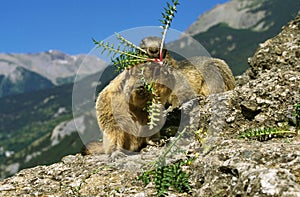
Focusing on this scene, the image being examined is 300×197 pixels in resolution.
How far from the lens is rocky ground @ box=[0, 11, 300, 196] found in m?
4.60

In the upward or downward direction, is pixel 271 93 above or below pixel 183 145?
above

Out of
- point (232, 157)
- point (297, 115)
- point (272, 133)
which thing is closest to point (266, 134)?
point (272, 133)

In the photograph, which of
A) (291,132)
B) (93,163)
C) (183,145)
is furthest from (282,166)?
(93,163)

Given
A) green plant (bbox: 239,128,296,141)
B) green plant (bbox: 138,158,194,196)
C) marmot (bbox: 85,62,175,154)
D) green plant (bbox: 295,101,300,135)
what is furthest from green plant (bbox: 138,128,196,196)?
marmot (bbox: 85,62,175,154)

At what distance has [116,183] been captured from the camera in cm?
645

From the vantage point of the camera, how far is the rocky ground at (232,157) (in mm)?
4602

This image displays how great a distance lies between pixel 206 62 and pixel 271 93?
381cm

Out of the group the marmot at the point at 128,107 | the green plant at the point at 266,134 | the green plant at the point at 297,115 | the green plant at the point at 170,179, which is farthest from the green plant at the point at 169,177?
the marmot at the point at 128,107

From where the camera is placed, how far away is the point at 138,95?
803 centimetres

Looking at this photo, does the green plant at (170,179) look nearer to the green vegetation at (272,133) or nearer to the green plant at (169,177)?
the green plant at (169,177)

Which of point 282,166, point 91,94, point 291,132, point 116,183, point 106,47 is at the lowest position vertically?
point 116,183

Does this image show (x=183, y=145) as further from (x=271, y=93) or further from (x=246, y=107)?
(x=271, y=93)

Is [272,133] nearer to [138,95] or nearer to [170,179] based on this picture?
[170,179]

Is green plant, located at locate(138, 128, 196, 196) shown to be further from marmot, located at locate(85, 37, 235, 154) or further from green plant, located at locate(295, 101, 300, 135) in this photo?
marmot, located at locate(85, 37, 235, 154)
